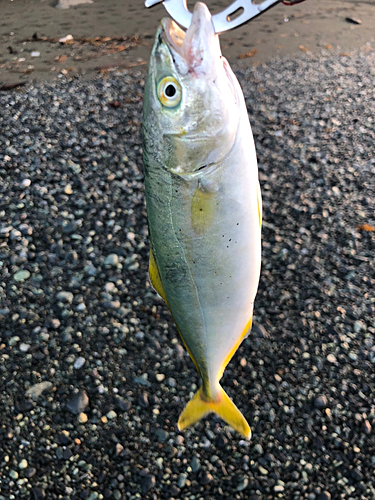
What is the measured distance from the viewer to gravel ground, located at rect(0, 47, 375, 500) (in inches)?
102

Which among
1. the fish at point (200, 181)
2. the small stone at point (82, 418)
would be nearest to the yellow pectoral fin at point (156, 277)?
the fish at point (200, 181)

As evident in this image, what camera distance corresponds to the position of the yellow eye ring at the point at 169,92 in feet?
4.52

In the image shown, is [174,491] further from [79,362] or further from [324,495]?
[79,362]

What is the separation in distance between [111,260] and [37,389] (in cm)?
115

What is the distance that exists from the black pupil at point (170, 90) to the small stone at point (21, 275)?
2.58 meters

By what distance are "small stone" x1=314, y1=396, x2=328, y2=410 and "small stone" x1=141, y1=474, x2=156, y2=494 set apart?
3.49 ft

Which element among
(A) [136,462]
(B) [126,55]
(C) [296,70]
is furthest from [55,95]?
(A) [136,462]

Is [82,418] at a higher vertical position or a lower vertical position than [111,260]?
lower

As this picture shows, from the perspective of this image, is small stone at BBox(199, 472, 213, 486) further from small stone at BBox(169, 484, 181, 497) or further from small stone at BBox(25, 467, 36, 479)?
small stone at BBox(25, 467, 36, 479)

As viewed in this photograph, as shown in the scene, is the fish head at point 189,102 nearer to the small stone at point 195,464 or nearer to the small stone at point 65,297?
the small stone at point 195,464

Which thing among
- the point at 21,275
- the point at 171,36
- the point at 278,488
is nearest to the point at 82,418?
the point at 278,488

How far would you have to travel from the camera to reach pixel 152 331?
322cm

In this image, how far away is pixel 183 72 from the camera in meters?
1.37

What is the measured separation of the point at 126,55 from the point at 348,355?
16.3ft
